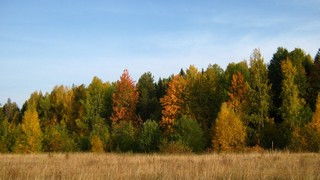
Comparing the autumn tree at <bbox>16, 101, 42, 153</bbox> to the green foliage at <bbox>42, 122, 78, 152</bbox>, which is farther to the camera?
the autumn tree at <bbox>16, 101, 42, 153</bbox>

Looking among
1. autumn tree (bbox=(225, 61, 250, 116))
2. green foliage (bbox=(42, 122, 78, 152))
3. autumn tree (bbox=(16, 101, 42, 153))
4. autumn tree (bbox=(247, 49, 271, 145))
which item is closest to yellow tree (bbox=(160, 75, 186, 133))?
autumn tree (bbox=(225, 61, 250, 116))

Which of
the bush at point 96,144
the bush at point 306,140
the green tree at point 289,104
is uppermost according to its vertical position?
the green tree at point 289,104

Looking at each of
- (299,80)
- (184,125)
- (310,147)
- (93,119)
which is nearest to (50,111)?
(93,119)

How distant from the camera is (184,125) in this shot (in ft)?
106

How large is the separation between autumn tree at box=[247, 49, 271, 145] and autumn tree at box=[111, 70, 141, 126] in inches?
784

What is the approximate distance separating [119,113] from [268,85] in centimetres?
2156

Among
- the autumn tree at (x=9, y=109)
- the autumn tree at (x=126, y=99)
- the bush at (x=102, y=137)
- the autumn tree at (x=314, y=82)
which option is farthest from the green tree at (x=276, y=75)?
the autumn tree at (x=9, y=109)

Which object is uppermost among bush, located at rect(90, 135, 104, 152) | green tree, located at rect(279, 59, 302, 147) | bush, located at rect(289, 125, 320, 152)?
green tree, located at rect(279, 59, 302, 147)

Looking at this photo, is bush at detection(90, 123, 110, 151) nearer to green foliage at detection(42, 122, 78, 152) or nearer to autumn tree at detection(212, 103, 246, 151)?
green foliage at detection(42, 122, 78, 152)

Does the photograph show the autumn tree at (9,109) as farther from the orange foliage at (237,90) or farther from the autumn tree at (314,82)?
the autumn tree at (314,82)

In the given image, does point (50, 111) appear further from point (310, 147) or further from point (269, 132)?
point (310, 147)

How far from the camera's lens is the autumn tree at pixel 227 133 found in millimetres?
32375

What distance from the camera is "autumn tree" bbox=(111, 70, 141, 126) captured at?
52.7 meters

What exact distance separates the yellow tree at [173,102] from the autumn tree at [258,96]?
32.3ft
